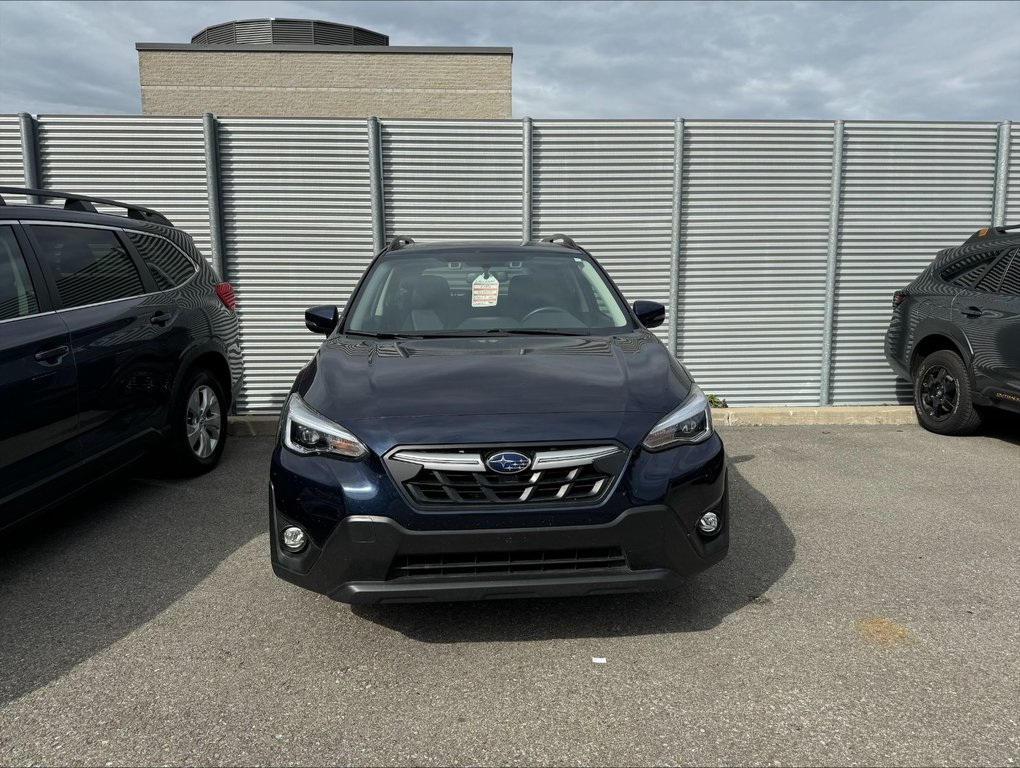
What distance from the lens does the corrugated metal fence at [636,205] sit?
7.74 metres

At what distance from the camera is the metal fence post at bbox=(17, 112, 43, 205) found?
7336 mm

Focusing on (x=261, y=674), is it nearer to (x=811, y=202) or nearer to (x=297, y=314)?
(x=297, y=314)

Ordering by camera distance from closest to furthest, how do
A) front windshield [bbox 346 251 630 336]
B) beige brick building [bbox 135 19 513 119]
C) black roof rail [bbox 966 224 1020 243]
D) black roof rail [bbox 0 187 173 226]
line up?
black roof rail [bbox 0 187 173 226], front windshield [bbox 346 251 630 336], black roof rail [bbox 966 224 1020 243], beige brick building [bbox 135 19 513 119]

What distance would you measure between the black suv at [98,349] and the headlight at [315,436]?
4.38 ft

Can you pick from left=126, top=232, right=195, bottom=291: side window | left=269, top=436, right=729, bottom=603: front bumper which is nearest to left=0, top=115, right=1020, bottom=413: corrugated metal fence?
left=126, top=232, right=195, bottom=291: side window

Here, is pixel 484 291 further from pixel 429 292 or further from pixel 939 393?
pixel 939 393

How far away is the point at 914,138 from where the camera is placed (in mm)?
8031

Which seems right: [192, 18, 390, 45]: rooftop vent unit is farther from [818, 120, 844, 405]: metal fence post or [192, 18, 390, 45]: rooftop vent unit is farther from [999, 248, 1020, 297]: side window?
[999, 248, 1020, 297]: side window

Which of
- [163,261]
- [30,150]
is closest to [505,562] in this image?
[163,261]

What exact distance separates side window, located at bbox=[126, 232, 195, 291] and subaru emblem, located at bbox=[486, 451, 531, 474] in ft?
10.4

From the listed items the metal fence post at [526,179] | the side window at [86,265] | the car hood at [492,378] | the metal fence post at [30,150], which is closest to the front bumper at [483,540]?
the car hood at [492,378]

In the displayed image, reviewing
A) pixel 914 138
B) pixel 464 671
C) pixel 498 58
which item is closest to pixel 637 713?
pixel 464 671

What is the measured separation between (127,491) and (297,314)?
319cm

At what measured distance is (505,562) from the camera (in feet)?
9.27
